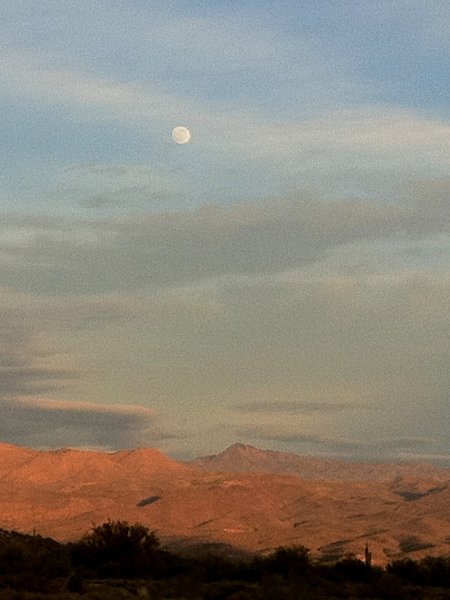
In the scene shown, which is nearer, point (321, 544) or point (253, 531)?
point (321, 544)

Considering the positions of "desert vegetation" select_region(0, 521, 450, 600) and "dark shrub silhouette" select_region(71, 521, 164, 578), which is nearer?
"desert vegetation" select_region(0, 521, 450, 600)

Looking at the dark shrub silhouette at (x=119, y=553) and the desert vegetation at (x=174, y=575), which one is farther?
the dark shrub silhouette at (x=119, y=553)

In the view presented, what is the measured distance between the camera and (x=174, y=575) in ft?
141

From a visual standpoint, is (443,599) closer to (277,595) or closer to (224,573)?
(277,595)

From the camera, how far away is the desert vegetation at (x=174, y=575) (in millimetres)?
32938

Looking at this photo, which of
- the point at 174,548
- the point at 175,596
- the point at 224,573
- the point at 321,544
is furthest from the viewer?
the point at 321,544

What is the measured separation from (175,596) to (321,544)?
145m

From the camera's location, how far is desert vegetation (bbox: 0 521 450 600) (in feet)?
108

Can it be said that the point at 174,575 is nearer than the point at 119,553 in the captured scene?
Yes

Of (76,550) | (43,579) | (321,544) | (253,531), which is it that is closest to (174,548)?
(321,544)

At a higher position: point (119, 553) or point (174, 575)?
point (119, 553)

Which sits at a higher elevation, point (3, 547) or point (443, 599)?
point (3, 547)

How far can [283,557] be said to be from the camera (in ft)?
149

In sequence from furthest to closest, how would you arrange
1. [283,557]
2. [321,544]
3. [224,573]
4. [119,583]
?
[321,544], [283,557], [224,573], [119,583]
